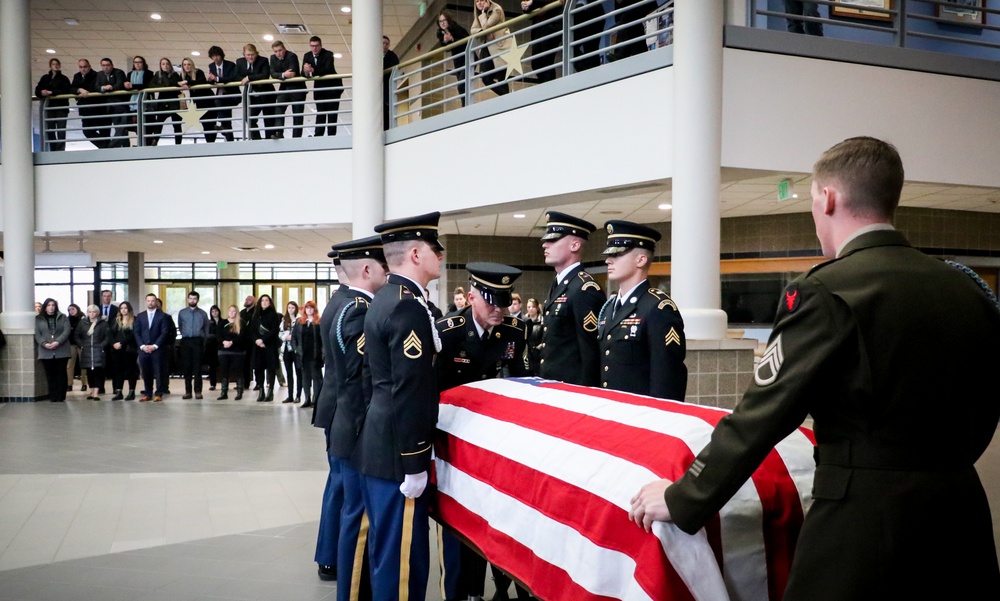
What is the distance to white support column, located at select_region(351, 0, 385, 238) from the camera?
882 centimetres

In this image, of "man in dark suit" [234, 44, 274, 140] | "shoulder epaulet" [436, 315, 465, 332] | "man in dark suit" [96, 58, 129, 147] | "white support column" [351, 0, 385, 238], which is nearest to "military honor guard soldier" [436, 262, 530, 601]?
"shoulder epaulet" [436, 315, 465, 332]

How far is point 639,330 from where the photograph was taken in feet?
10.7

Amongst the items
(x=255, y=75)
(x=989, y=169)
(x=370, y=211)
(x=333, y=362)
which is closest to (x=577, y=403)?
(x=333, y=362)

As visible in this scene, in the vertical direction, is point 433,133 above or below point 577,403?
above

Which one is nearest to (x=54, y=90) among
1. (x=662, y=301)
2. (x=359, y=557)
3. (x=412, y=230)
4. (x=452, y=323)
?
(x=452, y=323)

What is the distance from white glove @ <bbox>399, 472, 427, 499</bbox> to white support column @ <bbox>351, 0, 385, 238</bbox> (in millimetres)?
6644

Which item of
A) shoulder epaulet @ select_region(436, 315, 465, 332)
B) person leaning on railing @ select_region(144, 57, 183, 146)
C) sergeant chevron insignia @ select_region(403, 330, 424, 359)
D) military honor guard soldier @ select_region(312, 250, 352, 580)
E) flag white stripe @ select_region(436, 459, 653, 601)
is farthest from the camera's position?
person leaning on railing @ select_region(144, 57, 183, 146)

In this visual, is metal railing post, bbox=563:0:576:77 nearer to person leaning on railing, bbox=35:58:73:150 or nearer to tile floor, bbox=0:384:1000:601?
tile floor, bbox=0:384:1000:601

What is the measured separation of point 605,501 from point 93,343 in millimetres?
10802

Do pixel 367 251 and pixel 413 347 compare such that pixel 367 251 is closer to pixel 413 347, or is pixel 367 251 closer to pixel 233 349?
pixel 413 347

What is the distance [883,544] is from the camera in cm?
122

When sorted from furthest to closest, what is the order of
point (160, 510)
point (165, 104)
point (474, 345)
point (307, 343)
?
point (165, 104)
point (307, 343)
point (160, 510)
point (474, 345)

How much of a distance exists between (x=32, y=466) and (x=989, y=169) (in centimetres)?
861

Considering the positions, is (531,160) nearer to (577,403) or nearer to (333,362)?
(333,362)
